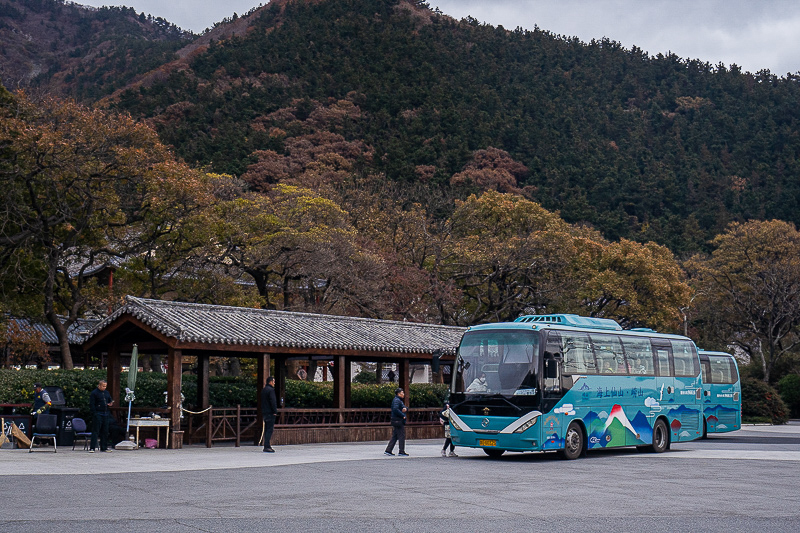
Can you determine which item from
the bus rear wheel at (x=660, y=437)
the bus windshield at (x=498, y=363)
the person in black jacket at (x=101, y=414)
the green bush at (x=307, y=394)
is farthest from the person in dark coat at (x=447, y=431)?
the green bush at (x=307, y=394)

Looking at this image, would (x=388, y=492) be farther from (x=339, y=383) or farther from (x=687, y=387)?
(x=339, y=383)

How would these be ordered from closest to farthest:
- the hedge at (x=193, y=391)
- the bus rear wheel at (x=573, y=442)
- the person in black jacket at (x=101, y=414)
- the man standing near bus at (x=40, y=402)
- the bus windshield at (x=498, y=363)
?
the bus windshield at (x=498, y=363) < the bus rear wheel at (x=573, y=442) < the person in black jacket at (x=101, y=414) < the man standing near bus at (x=40, y=402) < the hedge at (x=193, y=391)

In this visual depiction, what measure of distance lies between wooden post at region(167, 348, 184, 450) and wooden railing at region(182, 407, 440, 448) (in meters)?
1.10

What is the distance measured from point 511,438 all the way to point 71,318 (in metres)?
22.0

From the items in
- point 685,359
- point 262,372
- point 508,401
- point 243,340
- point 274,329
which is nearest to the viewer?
point 508,401

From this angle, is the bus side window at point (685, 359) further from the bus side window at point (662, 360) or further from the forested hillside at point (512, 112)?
the forested hillside at point (512, 112)

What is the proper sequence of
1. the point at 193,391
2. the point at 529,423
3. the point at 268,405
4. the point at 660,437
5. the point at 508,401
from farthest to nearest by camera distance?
the point at 193,391
the point at 660,437
the point at 268,405
the point at 508,401
the point at 529,423

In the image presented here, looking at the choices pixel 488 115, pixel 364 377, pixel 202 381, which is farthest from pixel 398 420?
pixel 488 115

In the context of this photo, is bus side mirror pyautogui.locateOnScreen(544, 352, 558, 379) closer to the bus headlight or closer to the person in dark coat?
the bus headlight

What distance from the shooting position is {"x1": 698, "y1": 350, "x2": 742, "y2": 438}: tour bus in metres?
30.7

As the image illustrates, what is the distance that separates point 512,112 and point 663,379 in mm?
92992

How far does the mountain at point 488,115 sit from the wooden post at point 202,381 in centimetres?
3825

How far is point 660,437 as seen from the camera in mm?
23156

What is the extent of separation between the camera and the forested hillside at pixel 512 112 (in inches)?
3573
